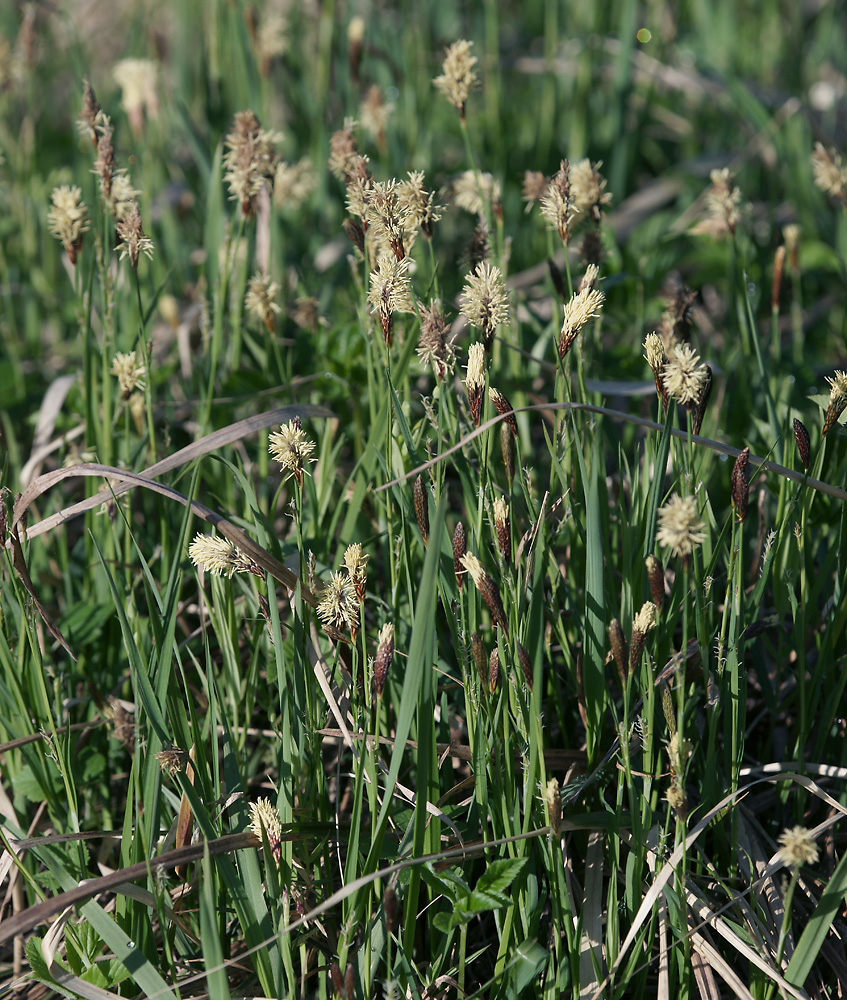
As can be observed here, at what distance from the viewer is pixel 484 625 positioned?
4.83 ft

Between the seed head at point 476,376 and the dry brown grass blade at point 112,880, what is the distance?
62cm

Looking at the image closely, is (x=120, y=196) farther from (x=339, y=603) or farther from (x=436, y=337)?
(x=339, y=603)

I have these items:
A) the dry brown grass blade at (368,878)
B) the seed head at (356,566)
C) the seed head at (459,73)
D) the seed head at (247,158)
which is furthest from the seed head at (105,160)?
the dry brown grass blade at (368,878)

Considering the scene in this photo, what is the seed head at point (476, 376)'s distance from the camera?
1.09 meters

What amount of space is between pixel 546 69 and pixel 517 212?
630 mm

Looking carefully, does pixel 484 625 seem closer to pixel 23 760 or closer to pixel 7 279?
pixel 23 760

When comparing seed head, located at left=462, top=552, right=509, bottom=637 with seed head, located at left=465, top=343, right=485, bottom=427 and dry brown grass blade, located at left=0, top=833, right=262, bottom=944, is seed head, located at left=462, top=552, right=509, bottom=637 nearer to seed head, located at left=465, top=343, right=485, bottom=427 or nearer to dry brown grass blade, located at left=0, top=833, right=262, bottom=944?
seed head, located at left=465, top=343, right=485, bottom=427

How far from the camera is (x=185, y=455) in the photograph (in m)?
1.36

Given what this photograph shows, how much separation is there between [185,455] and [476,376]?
1.70 feet

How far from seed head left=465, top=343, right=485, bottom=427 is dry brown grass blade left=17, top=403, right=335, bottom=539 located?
0.33 meters

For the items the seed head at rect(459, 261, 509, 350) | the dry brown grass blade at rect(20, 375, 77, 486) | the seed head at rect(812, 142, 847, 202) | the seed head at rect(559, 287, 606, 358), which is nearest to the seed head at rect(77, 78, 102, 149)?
the dry brown grass blade at rect(20, 375, 77, 486)

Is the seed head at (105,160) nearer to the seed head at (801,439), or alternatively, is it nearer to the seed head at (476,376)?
the seed head at (476,376)

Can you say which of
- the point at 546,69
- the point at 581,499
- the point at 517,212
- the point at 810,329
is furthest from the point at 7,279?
the point at 810,329

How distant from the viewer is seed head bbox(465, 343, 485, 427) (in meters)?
1.09
